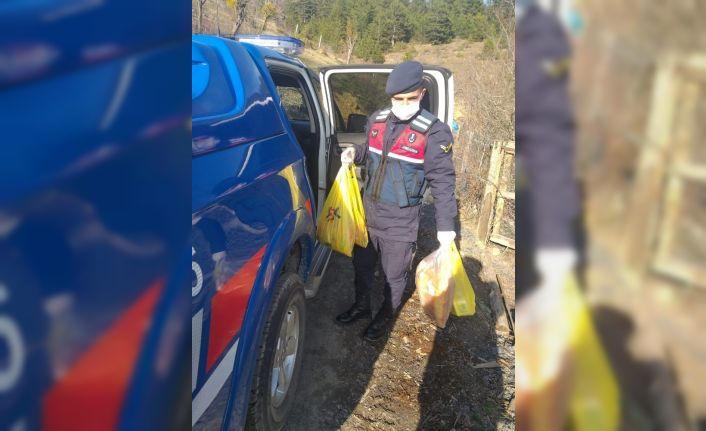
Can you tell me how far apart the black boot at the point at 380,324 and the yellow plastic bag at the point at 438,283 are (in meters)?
0.69

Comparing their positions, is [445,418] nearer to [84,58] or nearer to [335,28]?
[84,58]

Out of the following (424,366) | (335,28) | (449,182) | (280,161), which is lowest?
(424,366)

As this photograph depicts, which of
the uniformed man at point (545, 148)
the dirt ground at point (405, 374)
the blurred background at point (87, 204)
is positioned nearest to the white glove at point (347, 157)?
the dirt ground at point (405, 374)

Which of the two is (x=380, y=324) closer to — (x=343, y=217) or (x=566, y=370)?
(x=343, y=217)

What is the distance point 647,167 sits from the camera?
0.37 meters

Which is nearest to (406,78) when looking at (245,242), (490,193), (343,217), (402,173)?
(402,173)

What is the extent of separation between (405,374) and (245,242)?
6.03 feet

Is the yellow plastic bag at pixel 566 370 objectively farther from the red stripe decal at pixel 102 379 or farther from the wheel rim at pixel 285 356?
the wheel rim at pixel 285 356

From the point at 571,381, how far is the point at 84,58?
628 millimetres

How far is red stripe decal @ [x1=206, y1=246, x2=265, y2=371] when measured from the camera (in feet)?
4.49

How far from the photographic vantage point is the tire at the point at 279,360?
6.45 ft

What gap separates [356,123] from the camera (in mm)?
4559

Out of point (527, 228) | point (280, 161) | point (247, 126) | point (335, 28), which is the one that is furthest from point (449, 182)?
point (335, 28)

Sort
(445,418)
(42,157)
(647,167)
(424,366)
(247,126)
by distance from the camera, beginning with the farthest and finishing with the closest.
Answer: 1. (424,366)
2. (445,418)
3. (247,126)
4. (42,157)
5. (647,167)
